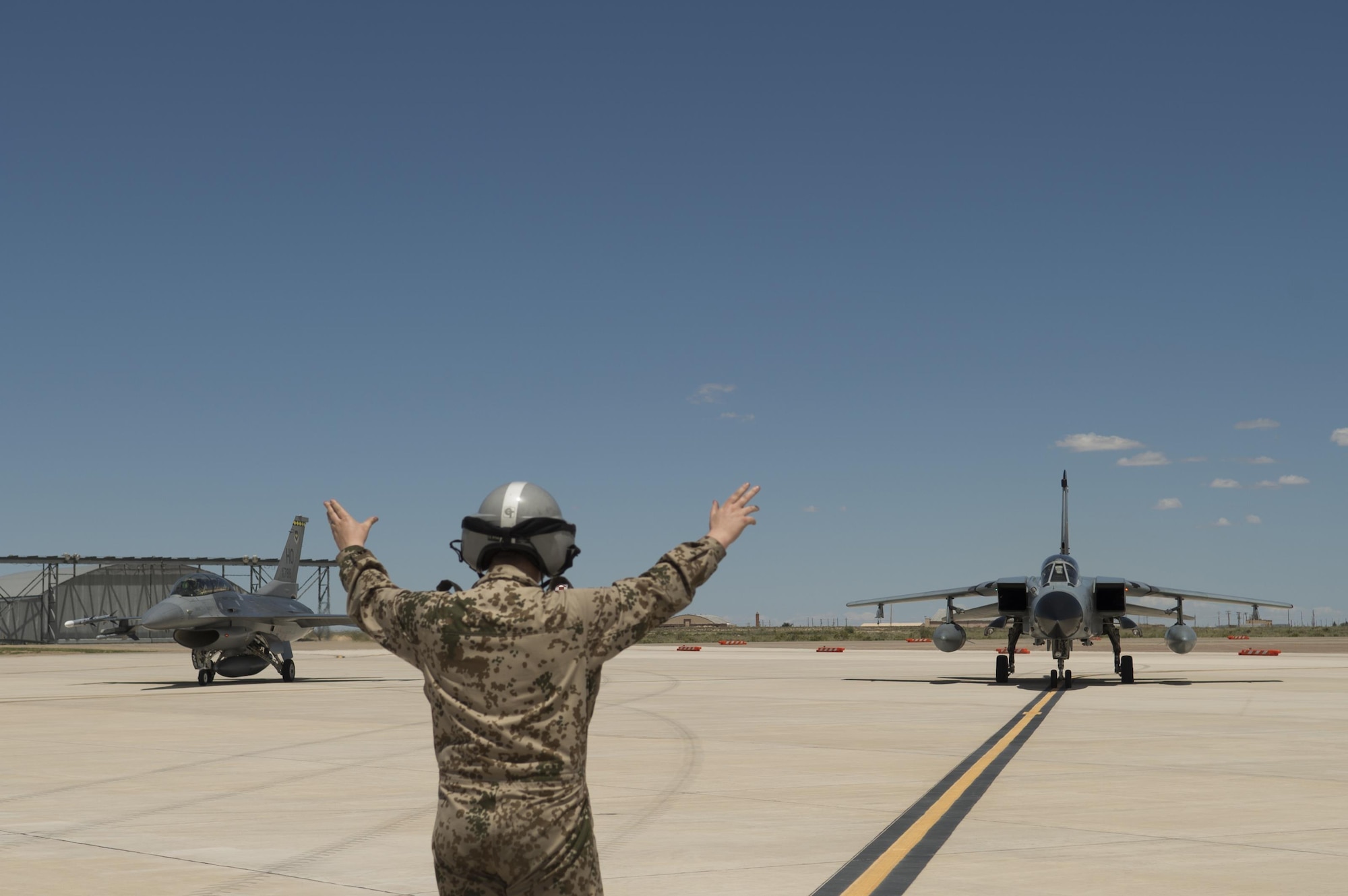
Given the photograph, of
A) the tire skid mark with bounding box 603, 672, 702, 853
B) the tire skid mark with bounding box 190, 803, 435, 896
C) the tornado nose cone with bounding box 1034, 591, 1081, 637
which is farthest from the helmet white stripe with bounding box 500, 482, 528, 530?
the tornado nose cone with bounding box 1034, 591, 1081, 637

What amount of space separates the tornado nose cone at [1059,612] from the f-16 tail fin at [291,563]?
69.4 ft

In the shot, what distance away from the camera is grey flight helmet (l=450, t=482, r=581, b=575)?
13.0ft

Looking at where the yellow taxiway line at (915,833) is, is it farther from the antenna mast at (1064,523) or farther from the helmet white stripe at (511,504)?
the antenna mast at (1064,523)

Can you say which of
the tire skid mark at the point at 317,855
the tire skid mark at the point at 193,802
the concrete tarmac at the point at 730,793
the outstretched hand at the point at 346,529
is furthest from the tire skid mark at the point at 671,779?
the outstretched hand at the point at 346,529

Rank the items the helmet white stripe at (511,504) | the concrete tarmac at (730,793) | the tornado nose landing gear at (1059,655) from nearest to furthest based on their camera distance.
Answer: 1. the helmet white stripe at (511,504)
2. the concrete tarmac at (730,793)
3. the tornado nose landing gear at (1059,655)

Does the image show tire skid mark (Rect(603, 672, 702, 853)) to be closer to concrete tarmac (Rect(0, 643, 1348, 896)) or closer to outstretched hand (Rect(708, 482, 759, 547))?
concrete tarmac (Rect(0, 643, 1348, 896))

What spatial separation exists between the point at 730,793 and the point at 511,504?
8191 millimetres

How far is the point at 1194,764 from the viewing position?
13781mm

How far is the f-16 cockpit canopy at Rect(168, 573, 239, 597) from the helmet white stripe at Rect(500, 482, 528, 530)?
1128 inches

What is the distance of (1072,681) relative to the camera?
31.9 m

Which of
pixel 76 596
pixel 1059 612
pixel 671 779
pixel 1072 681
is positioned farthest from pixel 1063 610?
pixel 76 596

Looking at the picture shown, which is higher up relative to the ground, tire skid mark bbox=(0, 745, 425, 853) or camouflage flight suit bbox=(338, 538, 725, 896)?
camouflage flight suit bbox=(338, 538, 725, 896)

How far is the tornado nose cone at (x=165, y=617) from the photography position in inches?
1150

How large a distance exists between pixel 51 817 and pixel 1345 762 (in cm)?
1286
